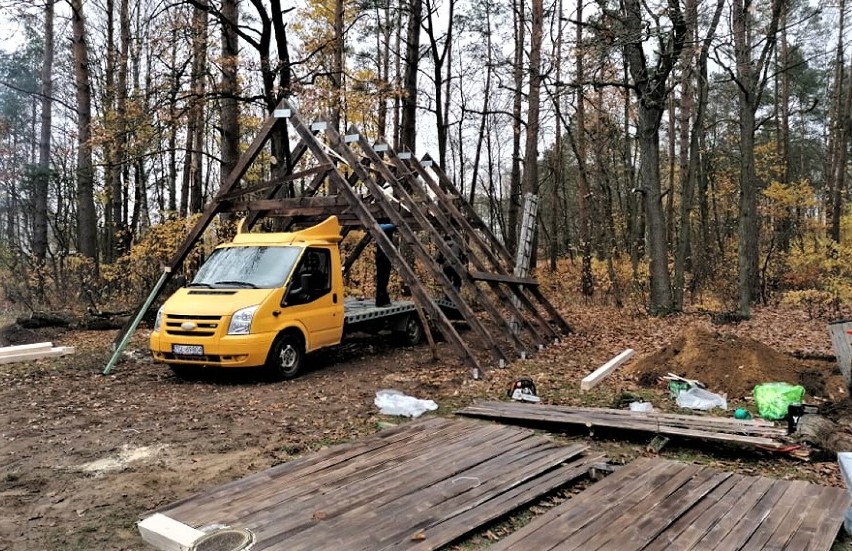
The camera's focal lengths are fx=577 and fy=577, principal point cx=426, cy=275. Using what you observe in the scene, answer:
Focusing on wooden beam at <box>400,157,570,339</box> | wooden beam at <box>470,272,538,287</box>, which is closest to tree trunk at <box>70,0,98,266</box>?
wooden beam at <box>400,157,570,339</box>

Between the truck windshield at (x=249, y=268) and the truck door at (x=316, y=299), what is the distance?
8.4 inches

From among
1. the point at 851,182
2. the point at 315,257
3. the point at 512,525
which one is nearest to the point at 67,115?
the point at 315,257

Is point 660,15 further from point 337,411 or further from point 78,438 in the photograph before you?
point 78,438

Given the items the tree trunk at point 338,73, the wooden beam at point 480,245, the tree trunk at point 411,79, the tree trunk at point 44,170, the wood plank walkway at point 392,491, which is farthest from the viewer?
the tree trunk at point 44,170

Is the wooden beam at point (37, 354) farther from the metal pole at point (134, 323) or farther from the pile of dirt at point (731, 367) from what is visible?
the pile of dirt at point (731, 367)

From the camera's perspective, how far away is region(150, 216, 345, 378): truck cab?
325 inches

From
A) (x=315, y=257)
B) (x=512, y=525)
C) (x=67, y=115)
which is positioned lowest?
(x=512, y=525)

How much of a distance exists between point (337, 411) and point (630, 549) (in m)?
4.28

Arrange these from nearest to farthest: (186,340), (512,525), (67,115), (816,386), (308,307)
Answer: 1. (512,525)
2. (816,386)
3. (186,340)
4. (308,307)
5. (67,115)

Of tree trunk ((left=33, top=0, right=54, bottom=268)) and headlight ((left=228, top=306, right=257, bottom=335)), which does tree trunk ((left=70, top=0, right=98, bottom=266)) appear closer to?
tree trunk ((left=33, top=0, right=54, bottom=268))

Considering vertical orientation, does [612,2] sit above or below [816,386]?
above

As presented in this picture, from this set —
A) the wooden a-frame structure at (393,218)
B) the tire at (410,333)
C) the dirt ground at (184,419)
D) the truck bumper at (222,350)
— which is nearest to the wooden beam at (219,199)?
the wooden a-frame structure at (393,218)

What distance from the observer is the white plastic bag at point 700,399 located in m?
7.18

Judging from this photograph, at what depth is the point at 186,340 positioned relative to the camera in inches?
329
